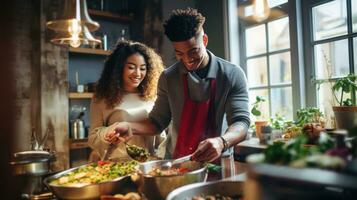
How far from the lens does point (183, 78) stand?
194cm

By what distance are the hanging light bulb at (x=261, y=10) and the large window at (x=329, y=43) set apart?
382mm

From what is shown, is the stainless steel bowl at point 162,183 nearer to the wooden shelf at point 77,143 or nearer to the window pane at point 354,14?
the window pane at point 354,14

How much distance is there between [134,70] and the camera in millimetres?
2400

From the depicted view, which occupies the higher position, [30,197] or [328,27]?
[328,27]

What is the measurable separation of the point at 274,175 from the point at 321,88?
250cm

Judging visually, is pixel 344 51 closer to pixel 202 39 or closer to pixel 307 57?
pixel 307 57

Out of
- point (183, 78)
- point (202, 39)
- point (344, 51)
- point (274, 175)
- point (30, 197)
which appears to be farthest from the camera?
point (344, 51)

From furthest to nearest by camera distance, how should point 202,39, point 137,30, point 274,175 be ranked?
point 137,30
point 202,39
point 274,175

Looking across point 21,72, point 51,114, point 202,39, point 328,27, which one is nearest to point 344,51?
point 328,27

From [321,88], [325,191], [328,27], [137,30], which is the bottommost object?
[325,191]

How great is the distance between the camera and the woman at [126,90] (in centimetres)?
234

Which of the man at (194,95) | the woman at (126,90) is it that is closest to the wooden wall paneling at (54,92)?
the woman at (126,90)

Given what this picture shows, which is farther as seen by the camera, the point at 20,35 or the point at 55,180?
the point at 20,35

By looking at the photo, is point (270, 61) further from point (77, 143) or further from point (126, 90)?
point (77, 143)
